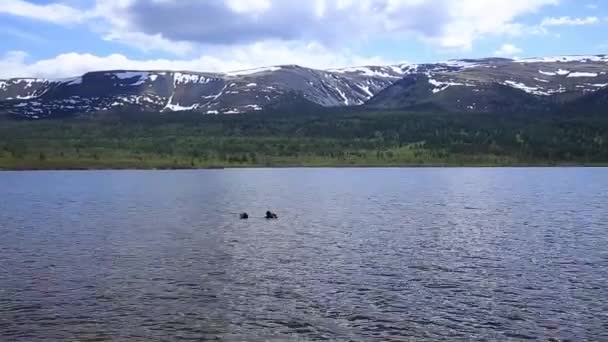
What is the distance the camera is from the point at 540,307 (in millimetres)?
35781

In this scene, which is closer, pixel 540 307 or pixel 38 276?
pixel 540 307

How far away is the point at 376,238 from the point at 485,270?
749 inches

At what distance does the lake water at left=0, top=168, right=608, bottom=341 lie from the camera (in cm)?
3198

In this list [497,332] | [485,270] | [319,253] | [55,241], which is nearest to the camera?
[497,332]

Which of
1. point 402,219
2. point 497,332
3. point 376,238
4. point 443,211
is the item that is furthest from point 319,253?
point 443,211

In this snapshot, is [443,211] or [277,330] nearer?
[277,330]

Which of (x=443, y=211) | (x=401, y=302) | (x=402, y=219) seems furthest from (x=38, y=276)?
(x=443, y=211)

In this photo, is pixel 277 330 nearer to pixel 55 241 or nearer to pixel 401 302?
pixel 401 302

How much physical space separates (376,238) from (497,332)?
34.3m

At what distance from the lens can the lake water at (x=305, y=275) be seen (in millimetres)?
31984

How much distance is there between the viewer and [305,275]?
4497 cm

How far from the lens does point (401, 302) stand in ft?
121

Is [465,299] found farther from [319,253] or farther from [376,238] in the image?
[376,238]

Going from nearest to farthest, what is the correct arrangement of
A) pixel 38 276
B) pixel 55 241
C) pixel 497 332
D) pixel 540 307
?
pixel 497 332 → pixel 540 307 → pixel 38 276 → pixel 55 241
